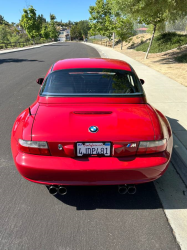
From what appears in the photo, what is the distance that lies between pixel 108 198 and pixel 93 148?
84 cm

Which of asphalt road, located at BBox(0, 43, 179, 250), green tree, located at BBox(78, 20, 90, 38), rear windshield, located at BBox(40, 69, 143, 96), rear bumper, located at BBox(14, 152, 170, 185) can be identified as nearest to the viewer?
asphalt road, located at BBox(0, 43, 179, 250)

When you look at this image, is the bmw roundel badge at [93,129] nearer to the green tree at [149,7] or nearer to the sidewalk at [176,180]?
the sidewalk at [176,180]

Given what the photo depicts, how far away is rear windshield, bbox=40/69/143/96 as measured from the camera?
3.07 m

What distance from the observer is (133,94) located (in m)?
3.06

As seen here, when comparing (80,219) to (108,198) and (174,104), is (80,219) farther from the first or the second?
(174,104)

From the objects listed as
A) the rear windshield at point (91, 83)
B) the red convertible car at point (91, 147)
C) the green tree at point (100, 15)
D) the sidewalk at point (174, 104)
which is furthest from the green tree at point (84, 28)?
the red convertible car at point (91, 147)

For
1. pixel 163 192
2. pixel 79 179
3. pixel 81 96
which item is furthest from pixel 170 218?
pixel 81 96

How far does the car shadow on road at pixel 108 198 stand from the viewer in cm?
259

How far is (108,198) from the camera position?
8.88 ft

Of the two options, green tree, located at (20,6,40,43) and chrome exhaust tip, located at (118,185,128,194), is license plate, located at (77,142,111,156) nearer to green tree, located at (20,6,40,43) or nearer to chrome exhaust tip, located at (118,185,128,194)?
chrome exhaust tip, located at (118,185,128,194)

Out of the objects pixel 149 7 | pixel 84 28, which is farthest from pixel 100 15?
pixel 84 28

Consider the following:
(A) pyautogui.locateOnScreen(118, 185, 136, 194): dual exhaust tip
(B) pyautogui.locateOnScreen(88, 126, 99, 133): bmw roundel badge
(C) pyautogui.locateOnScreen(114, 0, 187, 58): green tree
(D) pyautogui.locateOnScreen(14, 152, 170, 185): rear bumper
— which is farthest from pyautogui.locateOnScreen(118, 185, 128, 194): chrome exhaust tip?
(C) pyautogui.locateOnScreen(114, 0, 187, 58): green tree

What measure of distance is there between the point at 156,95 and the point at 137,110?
4.81m

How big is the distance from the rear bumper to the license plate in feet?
0.23
